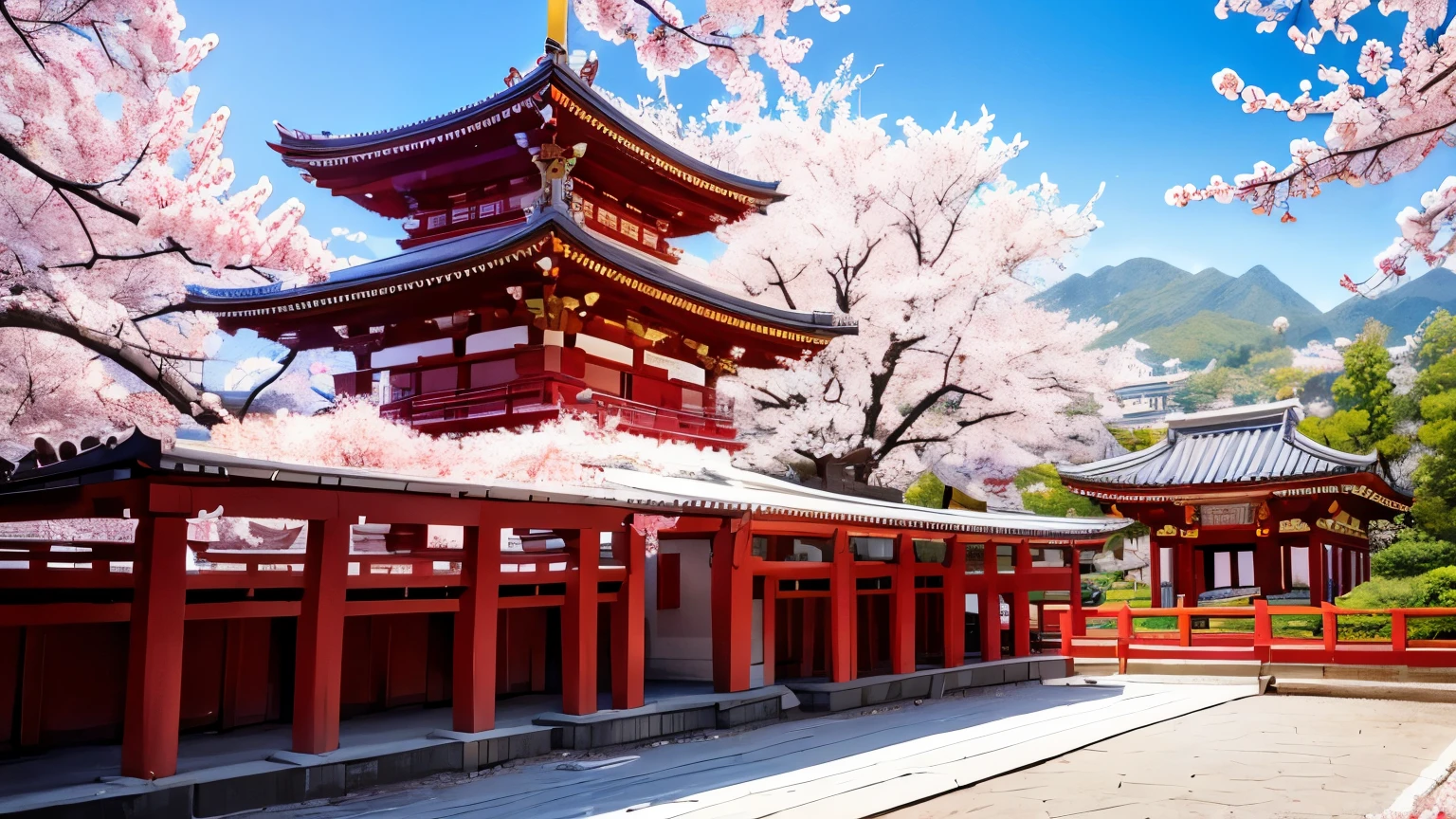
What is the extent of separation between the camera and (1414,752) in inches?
402

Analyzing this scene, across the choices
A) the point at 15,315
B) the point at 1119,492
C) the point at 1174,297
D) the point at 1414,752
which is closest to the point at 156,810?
the point at 15,315

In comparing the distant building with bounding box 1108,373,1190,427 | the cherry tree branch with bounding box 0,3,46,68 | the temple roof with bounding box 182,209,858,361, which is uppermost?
the distant building with bounding box 1108,373,1190,427

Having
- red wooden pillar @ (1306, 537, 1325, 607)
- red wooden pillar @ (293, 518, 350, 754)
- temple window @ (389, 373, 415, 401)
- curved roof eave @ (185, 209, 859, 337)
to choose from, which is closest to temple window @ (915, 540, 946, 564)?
curved roof eave @ (185, 209, 859, 337)

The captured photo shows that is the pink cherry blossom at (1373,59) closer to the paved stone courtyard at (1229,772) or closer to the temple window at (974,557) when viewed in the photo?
the paved stone courtyard at (1229,772)

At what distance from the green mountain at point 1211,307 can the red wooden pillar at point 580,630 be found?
7610 cm

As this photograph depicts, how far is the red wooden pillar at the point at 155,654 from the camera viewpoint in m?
7.31

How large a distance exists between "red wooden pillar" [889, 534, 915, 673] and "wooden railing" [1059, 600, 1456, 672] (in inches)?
186

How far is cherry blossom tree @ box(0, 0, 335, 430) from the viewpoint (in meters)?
14.4

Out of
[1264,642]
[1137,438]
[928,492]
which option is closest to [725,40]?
[1264,642]

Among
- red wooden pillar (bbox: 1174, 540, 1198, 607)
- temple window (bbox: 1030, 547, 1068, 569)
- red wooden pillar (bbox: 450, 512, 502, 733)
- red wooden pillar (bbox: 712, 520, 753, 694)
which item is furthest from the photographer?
red wooden pillar (bbox: 1174, 540, 1198, 607)

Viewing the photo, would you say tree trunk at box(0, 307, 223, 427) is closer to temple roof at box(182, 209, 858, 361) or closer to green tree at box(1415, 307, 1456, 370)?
temple roof at box(182, 209, 858, 361)

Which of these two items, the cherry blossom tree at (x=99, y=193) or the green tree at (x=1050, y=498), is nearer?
the cherry blossom tree at (x=99, y=193)

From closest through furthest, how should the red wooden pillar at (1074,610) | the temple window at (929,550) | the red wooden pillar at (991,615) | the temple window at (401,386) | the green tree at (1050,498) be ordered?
1. the temple window at (401,386)
2. the temple window at (929,550)
3. the red wooden pillar at (991,615)
4. the red wooden pillar at (1074,610)
5. the green tree at (1050,498)

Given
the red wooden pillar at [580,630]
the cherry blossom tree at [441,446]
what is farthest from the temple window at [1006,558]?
the red wooden pillar at [580,630]
